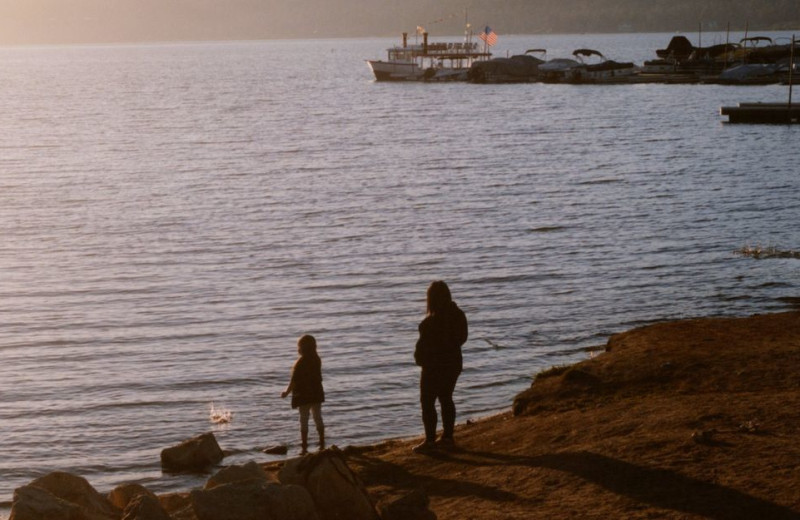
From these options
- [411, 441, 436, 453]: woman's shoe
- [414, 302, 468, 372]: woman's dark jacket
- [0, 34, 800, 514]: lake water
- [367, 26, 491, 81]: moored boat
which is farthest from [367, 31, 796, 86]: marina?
[414, 302, 468, 372]: woman's dark jacket

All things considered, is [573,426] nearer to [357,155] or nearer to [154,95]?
[357,155]

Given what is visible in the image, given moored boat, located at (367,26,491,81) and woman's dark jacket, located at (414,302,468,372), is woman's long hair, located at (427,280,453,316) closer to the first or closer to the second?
woman's dark jacket, located at (414,302,468,372)

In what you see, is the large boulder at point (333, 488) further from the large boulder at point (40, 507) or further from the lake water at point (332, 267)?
the lake water at point (332, 267)

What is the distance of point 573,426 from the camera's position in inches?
553

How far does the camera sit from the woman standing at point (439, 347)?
13172 millimetres

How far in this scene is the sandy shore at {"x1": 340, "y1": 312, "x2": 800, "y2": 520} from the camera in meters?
11.0

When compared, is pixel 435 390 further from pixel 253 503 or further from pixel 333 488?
pixel 253 503

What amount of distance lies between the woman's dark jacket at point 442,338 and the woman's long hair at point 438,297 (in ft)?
0.16

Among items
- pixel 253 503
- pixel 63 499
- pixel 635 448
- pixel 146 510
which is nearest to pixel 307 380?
pixel 63 499

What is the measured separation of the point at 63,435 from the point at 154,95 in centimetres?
13450

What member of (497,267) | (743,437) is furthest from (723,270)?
(743,437)

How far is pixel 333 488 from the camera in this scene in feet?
36.9

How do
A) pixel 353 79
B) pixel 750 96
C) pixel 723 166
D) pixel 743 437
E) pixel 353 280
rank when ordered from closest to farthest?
pixel 743 437 < pixel 353 280 < pixel 723 166 < pixel 750 96 < pixel 353 79

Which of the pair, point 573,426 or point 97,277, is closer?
point 573,426
